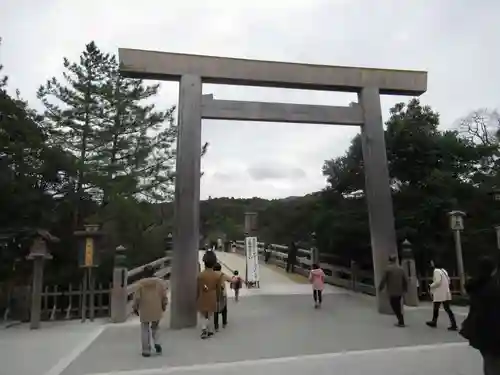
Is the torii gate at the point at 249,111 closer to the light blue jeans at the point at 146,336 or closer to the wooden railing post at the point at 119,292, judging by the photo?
the wooden railing post at the point at 119,292

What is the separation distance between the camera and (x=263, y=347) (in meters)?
7.55

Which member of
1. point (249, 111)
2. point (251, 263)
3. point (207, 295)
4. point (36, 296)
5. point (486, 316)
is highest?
point (249, 111)

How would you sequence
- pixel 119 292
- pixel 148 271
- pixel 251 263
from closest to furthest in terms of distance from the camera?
pixel 119 292, pixel 148 271, pixel 251 263

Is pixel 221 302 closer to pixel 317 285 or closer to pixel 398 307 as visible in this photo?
pixel 317 285

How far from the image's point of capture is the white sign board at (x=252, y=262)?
53.5 ft

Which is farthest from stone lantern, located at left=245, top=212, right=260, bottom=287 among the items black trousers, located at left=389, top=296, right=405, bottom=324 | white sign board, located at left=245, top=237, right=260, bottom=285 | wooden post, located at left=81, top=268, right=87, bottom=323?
black trousers, located at left=389, top=296, right=405, bottom=324

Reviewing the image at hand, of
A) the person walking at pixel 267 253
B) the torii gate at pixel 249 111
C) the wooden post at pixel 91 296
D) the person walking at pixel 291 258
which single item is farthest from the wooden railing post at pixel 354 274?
the person walking at pixel 267 253

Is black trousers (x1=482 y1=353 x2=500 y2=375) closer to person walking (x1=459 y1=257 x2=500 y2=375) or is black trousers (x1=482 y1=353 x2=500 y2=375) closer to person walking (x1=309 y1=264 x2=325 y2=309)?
person walking (x1=459 y1=257 x2=500 y2=375)

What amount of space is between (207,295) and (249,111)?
14.9 ft

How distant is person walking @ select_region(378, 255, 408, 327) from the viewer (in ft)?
30.4

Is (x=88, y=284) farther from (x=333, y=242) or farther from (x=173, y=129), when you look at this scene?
(x=173, y=129)

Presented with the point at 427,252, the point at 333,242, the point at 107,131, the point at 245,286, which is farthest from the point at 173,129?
the point at 427,252

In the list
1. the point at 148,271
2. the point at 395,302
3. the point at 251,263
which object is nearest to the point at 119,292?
the point at 148,271

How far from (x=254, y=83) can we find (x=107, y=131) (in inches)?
Result: 333
